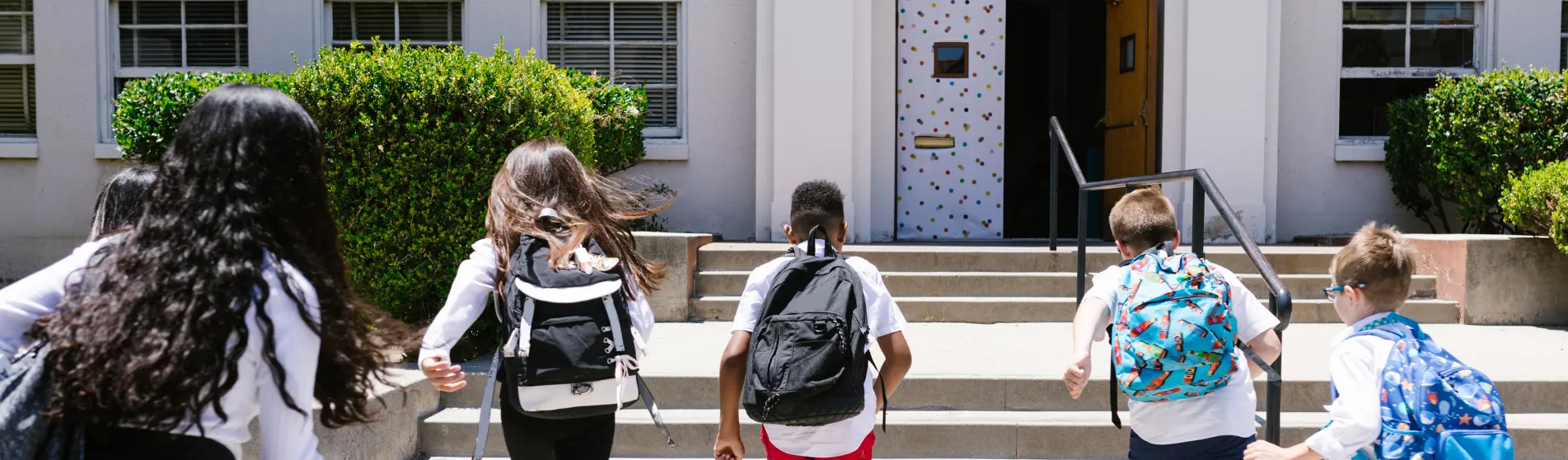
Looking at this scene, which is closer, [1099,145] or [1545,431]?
[1545,431]

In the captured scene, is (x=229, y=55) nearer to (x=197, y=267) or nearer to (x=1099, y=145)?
(x=1099, y=145)

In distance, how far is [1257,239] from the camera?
8.60 meters

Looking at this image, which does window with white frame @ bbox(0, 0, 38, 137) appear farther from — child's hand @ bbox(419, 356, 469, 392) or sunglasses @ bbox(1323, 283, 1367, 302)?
sunglasses @ bbox(1323, 283, 1367, 302)

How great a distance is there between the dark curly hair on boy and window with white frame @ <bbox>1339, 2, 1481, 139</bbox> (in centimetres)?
748

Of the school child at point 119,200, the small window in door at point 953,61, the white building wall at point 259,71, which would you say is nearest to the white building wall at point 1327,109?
the small window in door at point 953,61

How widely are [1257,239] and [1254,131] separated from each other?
850 millimetres

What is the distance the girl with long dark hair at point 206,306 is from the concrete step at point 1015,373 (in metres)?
3.27

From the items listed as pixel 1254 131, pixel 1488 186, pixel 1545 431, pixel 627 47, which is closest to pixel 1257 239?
pixel 1254 131

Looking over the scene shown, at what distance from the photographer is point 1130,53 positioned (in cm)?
930

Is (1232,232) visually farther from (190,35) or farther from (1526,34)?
(190,35)

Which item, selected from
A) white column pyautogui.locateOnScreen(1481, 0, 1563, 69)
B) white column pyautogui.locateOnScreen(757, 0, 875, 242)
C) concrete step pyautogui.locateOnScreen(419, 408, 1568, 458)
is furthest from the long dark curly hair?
white column pyautogui.locateOnScreen(1481, 0, 1563, 69)

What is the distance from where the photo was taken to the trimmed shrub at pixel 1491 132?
7422 millimetres

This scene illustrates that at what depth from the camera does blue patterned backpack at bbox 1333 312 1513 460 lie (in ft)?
7.76

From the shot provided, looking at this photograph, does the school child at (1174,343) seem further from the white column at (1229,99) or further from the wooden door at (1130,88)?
the wooden door at (1130,88)
